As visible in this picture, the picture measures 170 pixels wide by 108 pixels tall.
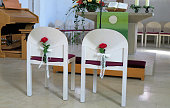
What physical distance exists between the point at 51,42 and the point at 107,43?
625mm

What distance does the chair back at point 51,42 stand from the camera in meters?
2.59

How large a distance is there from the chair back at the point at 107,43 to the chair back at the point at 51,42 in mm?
250

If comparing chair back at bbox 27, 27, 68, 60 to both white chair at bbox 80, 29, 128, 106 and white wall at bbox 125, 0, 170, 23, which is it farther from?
white wall at bbox 125, 0, 170, 23

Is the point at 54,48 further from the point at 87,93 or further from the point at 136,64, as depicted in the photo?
the point at 136,64

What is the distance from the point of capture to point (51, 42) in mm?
2627

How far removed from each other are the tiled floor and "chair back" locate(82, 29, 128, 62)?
524 mm

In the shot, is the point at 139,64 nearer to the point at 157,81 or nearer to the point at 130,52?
the point at 157,81

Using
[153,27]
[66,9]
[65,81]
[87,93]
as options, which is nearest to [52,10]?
[66,9]

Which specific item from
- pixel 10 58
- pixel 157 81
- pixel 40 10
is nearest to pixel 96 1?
pixel 157 81

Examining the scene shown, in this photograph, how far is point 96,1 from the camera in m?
4.16

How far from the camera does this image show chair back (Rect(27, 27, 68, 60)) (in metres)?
2.59

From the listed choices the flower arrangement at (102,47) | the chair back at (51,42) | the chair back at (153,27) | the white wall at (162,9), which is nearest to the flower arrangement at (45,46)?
the chair back at (51,42)

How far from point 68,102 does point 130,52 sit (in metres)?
2.48

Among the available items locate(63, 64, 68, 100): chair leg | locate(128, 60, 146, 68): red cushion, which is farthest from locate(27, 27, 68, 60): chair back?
locate(128, 60, 146, 68): red cushion
